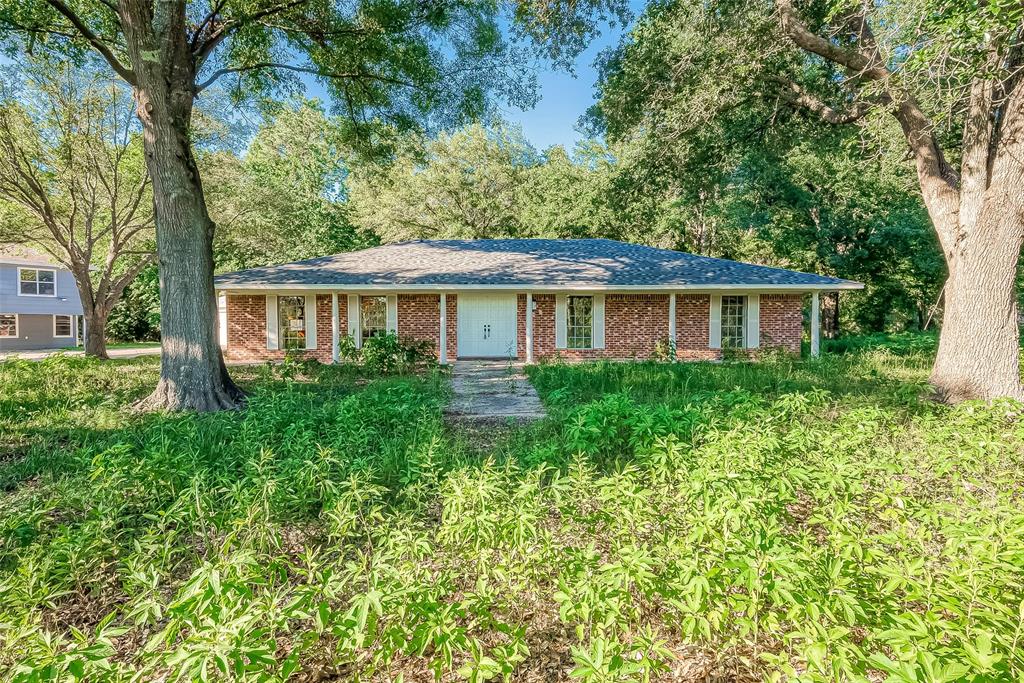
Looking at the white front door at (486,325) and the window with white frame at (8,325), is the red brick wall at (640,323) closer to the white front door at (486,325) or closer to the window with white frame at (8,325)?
the white front door at (486,325)

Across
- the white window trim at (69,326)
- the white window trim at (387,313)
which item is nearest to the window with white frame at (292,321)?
the white window trim at (387,313)

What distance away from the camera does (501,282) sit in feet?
42.5

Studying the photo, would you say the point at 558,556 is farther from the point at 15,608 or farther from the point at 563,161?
the point at 563,161

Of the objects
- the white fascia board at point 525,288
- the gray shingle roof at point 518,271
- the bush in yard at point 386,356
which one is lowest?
the bush in yard at point 386,356

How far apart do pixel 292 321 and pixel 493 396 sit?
8728mm

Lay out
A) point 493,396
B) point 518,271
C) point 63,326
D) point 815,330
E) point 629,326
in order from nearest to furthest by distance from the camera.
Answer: point 493,396
point 815,330
point 518,271
point 629,326
point 63,326

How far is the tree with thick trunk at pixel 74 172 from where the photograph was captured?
12.1 metres

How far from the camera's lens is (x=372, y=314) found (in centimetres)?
1408

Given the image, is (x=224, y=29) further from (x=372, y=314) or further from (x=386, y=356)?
(x=372, y=314)

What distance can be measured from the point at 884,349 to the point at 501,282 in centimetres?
1083

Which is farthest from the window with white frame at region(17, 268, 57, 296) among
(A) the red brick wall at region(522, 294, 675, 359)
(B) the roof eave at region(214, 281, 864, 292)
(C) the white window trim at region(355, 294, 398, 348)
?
(A) the red brick wall at region(522, 294, 675, 359)

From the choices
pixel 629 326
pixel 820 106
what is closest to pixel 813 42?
pixel 820 106

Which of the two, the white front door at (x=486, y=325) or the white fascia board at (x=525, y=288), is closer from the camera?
the white fascia board at (x=525, y=288)

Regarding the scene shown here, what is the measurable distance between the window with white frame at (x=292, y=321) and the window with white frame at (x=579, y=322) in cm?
778
